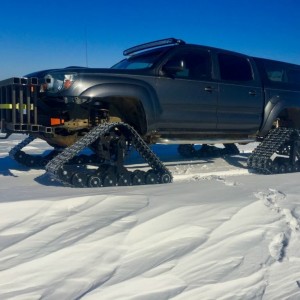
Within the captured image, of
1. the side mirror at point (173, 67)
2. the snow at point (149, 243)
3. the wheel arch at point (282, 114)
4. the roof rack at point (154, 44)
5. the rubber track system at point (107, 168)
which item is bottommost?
the snow at point (149, 243)

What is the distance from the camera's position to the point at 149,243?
9.17 ft

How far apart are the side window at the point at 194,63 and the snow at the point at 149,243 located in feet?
7.34

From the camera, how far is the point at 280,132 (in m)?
7.03

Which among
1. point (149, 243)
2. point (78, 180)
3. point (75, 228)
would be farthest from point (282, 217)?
point (78, 180)

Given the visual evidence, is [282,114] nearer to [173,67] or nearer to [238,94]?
[238,94]

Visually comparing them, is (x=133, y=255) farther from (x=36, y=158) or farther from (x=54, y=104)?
(x=36, y=158)

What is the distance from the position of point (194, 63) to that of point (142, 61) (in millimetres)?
855

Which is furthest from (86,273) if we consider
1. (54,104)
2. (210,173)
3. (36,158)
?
(36,158)

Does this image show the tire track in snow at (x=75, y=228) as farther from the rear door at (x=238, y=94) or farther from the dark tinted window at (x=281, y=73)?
the dark tinted window at (x=281, y=73)

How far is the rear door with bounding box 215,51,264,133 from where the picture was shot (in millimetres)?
6453

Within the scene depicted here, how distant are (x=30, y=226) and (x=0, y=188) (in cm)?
177

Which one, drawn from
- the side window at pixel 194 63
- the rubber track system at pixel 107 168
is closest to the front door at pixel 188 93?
the side window at pixel 194 63

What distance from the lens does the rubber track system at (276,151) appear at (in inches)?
253

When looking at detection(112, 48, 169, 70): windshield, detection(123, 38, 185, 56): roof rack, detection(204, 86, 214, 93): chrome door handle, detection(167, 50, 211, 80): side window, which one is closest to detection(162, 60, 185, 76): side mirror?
detection(167, 50, 211, 80): side window
